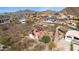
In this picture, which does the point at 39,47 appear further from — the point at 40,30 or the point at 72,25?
the point at 72,25

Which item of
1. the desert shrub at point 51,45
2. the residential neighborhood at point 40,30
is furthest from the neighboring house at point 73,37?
the desert shrub at point 51,45

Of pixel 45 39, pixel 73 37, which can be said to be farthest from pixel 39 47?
pixel 73 37

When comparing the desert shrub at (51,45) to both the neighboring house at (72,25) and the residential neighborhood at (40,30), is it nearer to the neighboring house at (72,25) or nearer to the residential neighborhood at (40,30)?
the residential neighborhood at (40,30)

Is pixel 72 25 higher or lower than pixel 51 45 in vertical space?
higher

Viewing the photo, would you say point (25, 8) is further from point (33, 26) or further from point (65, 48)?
point (65, 48)

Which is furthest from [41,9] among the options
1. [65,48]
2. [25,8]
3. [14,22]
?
[65,48]

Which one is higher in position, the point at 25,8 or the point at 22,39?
the point at 25,8

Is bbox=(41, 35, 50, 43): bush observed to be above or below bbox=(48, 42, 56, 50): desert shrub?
above

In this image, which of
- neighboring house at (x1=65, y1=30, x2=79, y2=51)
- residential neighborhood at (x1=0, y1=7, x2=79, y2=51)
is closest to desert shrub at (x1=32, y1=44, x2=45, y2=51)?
residential neighborhood at (x1=0, y1=7, x2=79, y2=51)

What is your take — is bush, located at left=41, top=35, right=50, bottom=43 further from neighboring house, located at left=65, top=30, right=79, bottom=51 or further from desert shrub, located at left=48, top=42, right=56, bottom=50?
neighboring house, located at left=65, top=30, right=79, bottom=51
